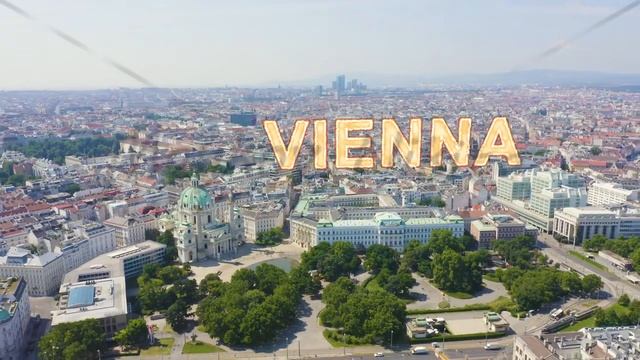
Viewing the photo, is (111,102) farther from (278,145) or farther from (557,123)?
(278,145)

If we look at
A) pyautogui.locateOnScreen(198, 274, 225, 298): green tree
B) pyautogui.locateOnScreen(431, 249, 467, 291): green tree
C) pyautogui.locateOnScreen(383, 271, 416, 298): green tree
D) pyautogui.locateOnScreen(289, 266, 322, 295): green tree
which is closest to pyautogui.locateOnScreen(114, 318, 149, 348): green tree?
pyautogui.locateOnScreen(198, 274, 225, 298): green tree

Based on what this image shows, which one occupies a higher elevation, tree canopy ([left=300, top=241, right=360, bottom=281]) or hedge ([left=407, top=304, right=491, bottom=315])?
tree canopy ([left=300, top=241, right=360, bottom=281])

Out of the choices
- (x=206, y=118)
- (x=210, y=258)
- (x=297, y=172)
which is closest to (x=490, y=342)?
(x=210, y=258)

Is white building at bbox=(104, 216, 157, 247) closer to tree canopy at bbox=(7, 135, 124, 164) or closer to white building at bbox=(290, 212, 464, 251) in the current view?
white building at bbox=(290, 212, 464, 251)

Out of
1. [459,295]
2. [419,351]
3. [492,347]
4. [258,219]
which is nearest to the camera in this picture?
[419,351]

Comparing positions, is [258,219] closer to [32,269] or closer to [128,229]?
[128,229]

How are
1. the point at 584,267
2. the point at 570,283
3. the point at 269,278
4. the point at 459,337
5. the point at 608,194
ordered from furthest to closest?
the point at 608,194
the point at 584,267
the point at 269,278
the point at 570,283
the point at 459,337

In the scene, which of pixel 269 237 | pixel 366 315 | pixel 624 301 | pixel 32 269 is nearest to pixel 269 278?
pixel 366 315

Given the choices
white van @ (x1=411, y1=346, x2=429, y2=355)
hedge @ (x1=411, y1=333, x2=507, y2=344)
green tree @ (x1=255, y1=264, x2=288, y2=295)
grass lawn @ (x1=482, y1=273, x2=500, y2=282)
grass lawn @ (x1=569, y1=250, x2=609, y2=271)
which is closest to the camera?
white van @ (x1=411, y1=346, x2=429, y2=355)
